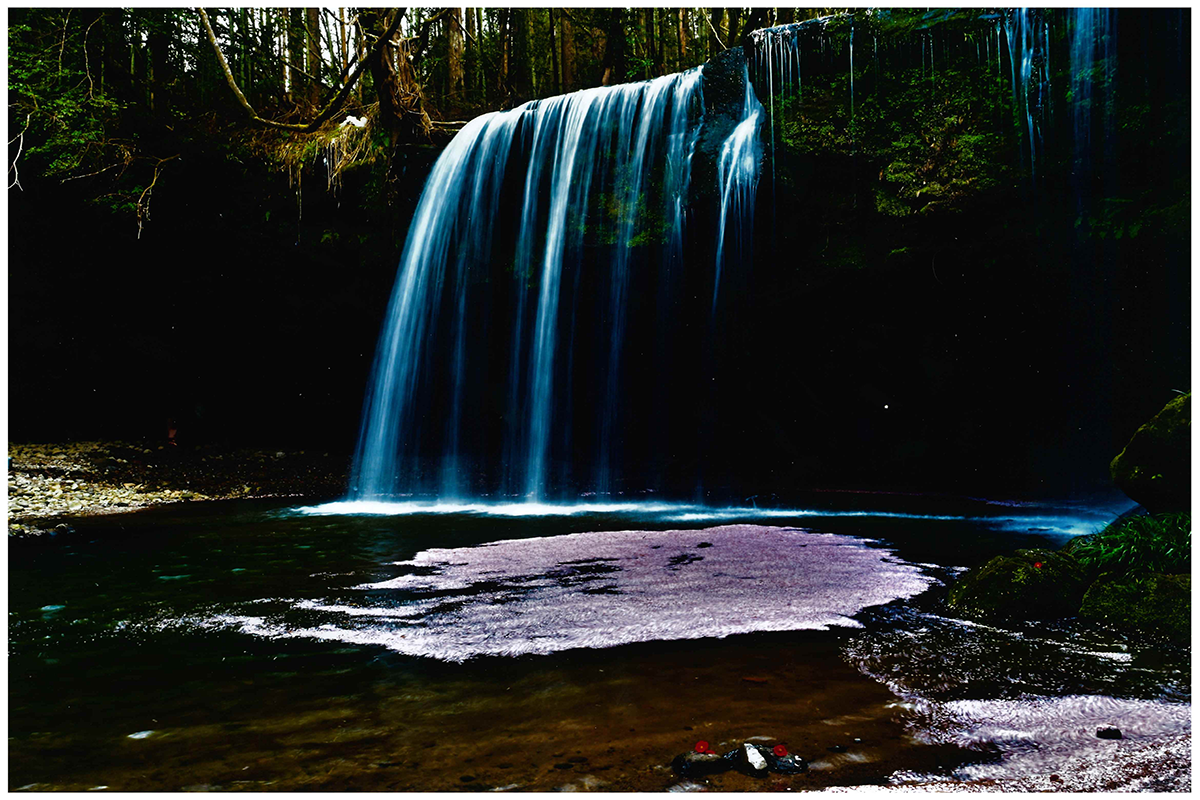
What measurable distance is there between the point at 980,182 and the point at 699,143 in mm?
3901

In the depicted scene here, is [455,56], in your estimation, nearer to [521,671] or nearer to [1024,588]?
[1024,588]

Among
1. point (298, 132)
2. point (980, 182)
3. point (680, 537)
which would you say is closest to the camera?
point (680, 537)

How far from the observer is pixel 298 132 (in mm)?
14156

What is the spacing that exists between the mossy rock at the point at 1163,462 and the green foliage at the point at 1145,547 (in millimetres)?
132

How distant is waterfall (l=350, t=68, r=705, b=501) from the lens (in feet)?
38.0

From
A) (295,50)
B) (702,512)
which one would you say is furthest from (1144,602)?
(295,50)

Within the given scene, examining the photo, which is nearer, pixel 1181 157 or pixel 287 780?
pixel 287 780

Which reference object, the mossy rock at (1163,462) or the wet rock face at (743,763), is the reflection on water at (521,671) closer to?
the wet rock face at (743,763)

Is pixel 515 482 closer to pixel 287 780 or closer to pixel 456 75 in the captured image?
pixel 287 780

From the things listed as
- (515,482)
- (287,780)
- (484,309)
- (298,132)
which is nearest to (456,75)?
(298,132)

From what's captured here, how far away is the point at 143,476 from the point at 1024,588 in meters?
12.9

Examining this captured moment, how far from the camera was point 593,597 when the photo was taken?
199 inches

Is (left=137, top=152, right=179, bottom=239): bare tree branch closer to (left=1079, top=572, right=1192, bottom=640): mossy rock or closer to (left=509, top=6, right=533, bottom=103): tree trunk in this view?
(left=509, top=6, right=533, bottom=103): tree trunk

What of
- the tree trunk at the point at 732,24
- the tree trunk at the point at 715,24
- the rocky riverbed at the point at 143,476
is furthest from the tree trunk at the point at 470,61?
the rocky riverbed at the point at 143,476
